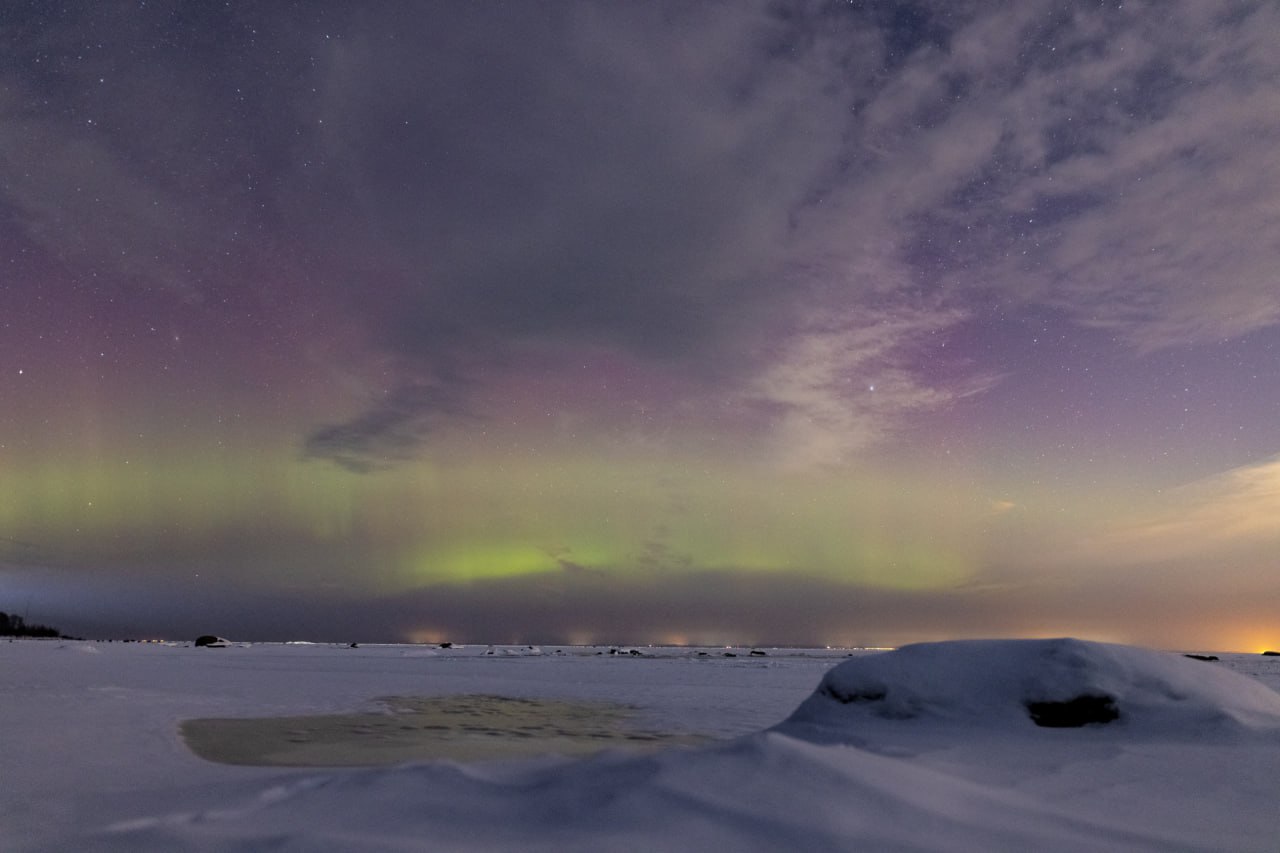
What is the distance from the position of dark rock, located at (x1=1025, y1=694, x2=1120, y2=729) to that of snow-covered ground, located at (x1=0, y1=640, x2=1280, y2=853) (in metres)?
0.02

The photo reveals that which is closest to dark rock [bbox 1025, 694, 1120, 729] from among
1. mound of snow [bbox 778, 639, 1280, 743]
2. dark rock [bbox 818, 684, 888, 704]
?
mound of snow [bbox 778, 639, 1280, 743]

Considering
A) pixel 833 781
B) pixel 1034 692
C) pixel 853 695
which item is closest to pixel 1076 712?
pixel 1034 692

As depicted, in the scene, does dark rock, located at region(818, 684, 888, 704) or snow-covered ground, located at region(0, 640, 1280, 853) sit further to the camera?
dark rock, located at region(818, 684, 888, 704)

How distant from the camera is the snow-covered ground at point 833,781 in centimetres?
365

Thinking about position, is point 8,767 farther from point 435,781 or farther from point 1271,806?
point 1271,806

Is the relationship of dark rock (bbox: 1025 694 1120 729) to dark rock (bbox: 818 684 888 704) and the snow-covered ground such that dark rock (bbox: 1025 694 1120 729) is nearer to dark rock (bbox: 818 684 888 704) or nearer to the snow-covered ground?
the snow-covered ground

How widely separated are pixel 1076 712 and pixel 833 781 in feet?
11.8

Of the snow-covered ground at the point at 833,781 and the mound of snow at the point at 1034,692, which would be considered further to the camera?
the mound of snow at the point at 1034,692

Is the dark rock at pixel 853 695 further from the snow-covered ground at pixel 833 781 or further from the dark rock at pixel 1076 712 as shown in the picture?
the dark rock at pixel 1076 712

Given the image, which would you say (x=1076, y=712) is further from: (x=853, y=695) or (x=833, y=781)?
(x=833, y=781)

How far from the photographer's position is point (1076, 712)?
6.45 metres

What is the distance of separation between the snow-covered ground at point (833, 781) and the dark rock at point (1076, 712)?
0.06ft

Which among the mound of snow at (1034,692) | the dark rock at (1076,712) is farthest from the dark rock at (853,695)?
the dark rock at (1076,712)

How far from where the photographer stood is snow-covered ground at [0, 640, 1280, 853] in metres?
3.65
